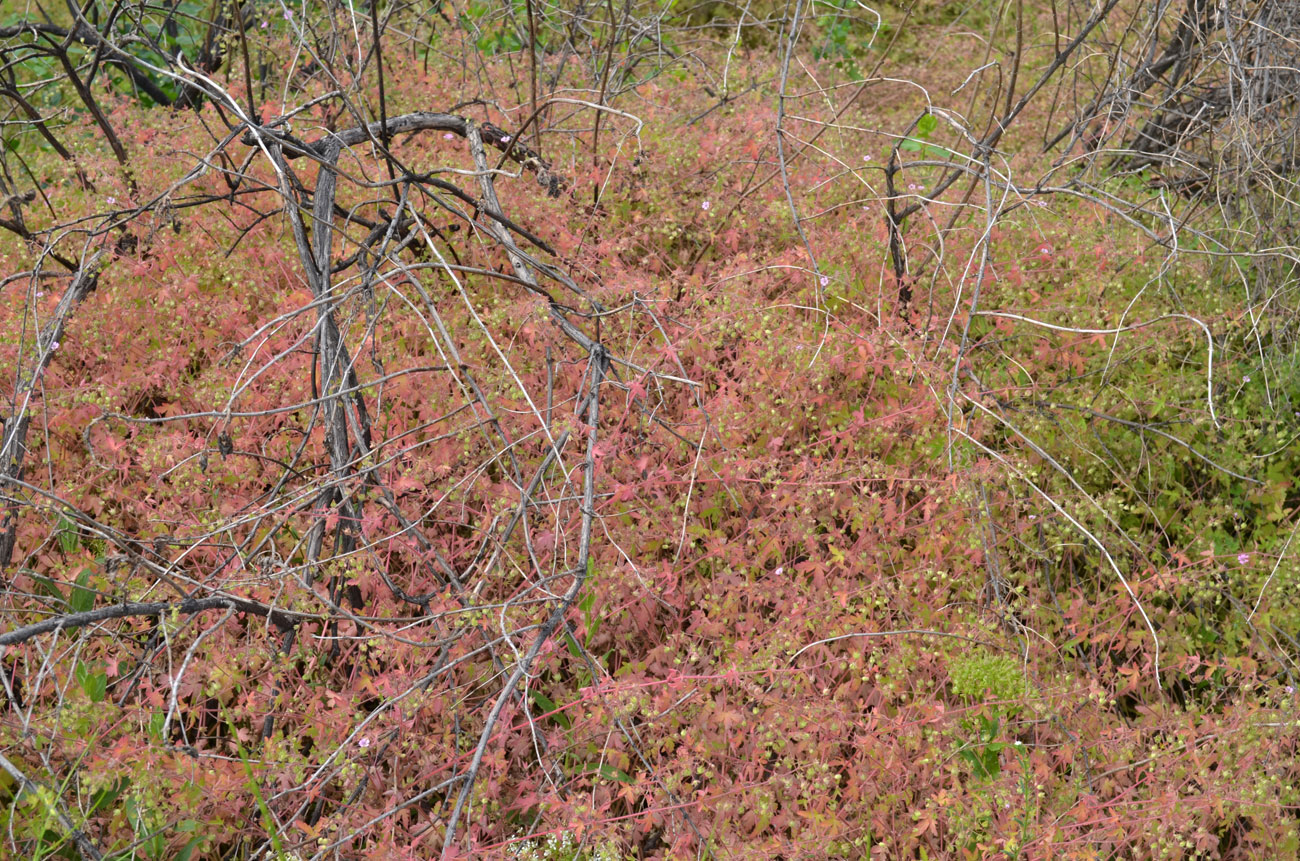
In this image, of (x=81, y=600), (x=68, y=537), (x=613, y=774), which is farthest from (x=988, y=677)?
(x=68, y=537)

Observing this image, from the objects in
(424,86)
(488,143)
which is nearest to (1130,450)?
(488,143)

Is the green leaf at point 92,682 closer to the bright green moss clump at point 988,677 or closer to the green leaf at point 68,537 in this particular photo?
the green leaf at point 68,537

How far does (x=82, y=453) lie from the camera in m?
2.82

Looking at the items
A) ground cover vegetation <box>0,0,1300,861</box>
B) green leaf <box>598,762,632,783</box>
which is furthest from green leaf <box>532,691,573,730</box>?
green leaf <box>598,762,632,783</box>

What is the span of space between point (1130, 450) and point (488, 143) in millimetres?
2297

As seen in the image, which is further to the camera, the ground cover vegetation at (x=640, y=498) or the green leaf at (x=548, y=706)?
the green leaf at (x=548, y=706)

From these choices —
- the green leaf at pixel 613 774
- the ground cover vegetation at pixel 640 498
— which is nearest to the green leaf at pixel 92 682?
the ground cover vegetation at pixel 640 498

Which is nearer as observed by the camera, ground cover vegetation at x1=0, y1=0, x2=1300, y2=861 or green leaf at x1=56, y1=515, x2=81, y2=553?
ground cover vegetation at x1=0, y1=0, x2=1300, y2=861

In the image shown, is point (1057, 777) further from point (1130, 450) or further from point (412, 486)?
point (412, 486)

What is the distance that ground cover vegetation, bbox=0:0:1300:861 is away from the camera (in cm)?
207

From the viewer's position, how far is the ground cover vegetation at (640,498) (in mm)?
2066

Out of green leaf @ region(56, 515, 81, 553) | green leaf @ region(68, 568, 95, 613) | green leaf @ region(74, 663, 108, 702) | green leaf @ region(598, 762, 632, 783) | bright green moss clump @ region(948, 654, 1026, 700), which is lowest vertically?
green leaf @ region(598, 762, 632, 783)

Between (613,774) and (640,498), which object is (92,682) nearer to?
(613,774)

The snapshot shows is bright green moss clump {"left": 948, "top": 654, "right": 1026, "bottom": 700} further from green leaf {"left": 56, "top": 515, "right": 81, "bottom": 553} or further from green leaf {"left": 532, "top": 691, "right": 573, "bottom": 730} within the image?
green leaf {"left": 56, "top": 515, "right": 81, "bottom": 553}
